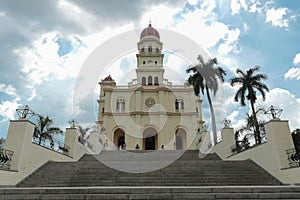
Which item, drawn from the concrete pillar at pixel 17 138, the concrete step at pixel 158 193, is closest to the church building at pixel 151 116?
the concrete pillar at pixel 17 138

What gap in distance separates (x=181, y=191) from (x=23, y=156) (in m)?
6.87

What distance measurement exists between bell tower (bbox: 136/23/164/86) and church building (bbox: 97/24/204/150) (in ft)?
0.61

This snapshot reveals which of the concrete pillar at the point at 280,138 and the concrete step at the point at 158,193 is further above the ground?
the concrete pillar at the point at 280,138

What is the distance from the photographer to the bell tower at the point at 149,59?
3306cm

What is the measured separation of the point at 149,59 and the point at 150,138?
44.8ft

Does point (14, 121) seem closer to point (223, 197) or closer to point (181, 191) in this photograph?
point (181, 191)

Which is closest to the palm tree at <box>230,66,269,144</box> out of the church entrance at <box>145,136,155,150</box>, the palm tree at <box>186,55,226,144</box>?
the palm tree at <box>186,55,226,144</box>

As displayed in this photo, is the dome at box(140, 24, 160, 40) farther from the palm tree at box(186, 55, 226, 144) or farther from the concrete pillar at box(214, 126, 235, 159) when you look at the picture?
the concrete pillar at box(214, 126, 235, 159)

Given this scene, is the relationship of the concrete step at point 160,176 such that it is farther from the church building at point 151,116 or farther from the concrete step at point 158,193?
Result: the church building at point 151,116

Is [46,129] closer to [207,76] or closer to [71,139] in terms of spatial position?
[71,139]

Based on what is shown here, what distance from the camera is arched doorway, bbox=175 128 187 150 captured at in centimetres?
2867

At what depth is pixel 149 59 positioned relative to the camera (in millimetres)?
35562

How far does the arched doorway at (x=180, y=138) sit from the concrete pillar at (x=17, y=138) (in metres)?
22.0

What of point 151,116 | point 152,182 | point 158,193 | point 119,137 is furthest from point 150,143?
point 158,193
